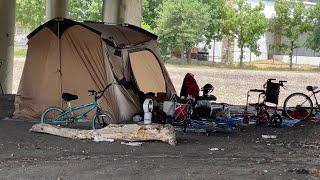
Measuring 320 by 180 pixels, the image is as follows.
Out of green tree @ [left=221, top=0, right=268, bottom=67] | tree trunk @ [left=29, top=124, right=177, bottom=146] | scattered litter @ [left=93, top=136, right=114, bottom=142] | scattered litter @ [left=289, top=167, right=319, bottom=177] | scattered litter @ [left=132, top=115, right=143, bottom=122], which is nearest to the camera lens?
scattered litter @ [left=289, top=167, right=319, bottom=177]

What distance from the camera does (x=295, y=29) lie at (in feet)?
193

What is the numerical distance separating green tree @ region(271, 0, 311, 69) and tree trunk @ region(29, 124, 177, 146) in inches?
1935

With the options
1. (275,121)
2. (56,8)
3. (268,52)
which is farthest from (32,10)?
(275,121)

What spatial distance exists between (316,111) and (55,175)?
9721mm

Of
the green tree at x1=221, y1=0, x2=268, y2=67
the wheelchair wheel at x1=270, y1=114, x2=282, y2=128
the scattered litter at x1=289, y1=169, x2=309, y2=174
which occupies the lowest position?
the scattered litter at x1=289, y1=169, x2=309, y2=174

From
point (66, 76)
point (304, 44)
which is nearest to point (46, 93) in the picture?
point (66, 76)

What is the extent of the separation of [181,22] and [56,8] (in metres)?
28.3

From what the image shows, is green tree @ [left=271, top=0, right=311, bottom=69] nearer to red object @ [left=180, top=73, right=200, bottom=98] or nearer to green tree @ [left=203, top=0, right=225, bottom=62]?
green tree @ [left=203, top=0, right=225, bottom=62]

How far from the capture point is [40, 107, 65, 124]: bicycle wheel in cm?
1317

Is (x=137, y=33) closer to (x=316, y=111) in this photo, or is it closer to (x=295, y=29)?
(x=316, y=111)

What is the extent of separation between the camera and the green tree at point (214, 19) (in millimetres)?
58625

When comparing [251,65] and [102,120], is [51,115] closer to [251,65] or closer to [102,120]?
[102,120]

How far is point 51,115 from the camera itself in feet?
45.1

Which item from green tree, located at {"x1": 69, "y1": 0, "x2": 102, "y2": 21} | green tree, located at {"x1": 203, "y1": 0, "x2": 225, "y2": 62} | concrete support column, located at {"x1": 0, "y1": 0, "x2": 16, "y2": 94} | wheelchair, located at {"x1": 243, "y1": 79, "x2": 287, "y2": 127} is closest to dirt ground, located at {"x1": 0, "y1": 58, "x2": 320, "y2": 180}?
wheelchair, located at {"x1": 243, "y1": 79, "x2": 287, "y2": 127}
